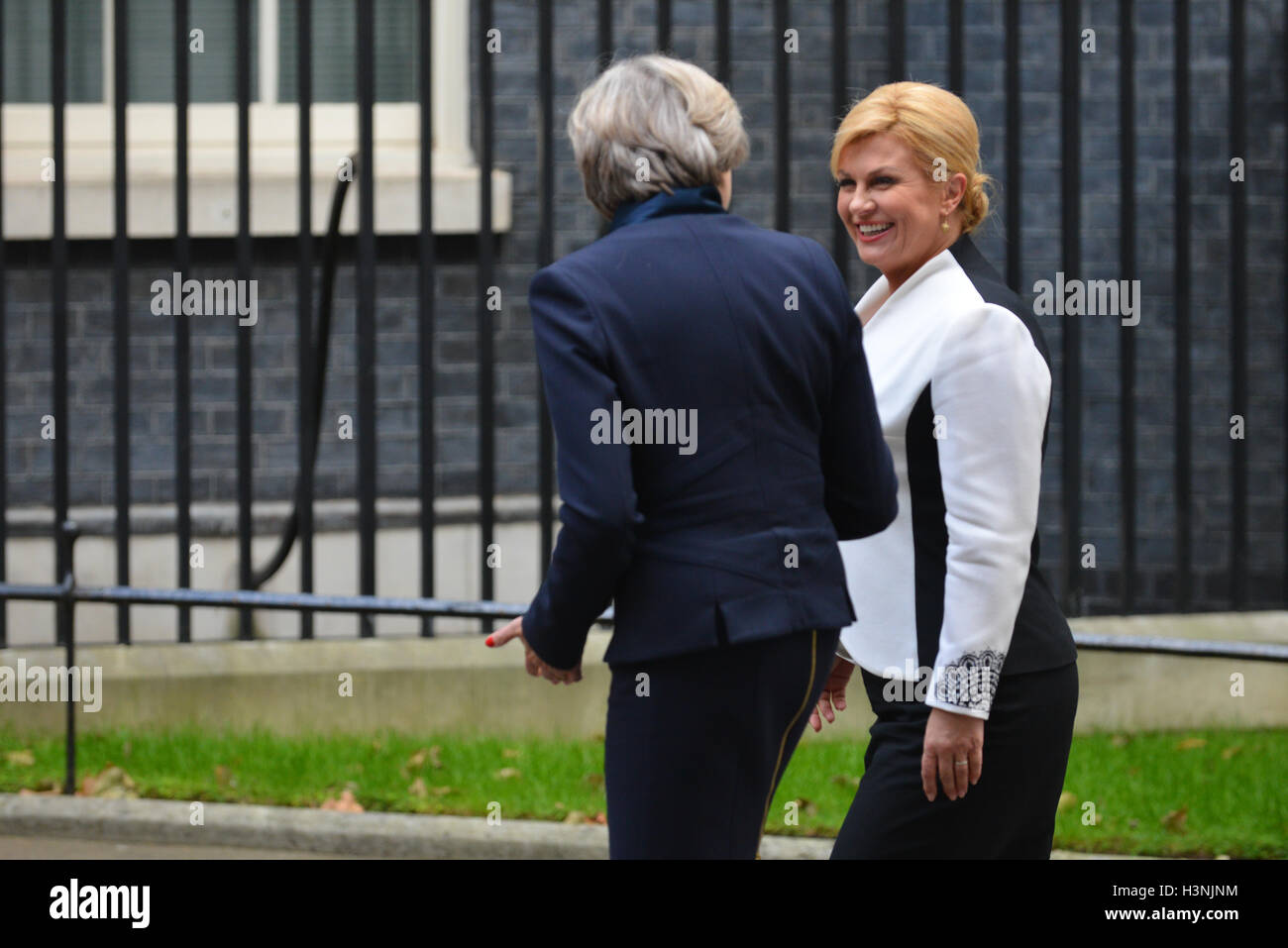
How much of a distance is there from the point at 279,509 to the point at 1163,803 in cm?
381

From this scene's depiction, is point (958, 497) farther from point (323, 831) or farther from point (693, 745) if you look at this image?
point (323, 831)

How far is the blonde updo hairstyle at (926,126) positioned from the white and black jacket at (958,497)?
146mm

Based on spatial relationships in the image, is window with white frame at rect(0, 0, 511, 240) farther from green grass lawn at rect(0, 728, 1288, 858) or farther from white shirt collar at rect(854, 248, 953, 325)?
white shirt collar at rect(854, 248, 953, 325)

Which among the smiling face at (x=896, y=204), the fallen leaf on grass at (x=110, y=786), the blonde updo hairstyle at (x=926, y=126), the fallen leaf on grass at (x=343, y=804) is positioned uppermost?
the blonde updo hairstyle at (x=926, y=126)

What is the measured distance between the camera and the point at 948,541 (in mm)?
2645

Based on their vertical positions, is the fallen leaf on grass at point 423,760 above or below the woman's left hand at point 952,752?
below

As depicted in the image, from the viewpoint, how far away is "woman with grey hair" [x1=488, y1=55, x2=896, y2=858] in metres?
2.32

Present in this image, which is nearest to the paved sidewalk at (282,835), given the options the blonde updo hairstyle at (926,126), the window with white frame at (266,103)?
the blonde updo hairstyle at (926,126)

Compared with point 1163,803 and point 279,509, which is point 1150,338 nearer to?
point 1163,803

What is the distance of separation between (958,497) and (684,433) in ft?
1.62

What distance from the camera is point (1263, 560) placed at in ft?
23.5

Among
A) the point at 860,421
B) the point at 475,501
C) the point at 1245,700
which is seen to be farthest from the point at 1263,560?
the point at 860,421

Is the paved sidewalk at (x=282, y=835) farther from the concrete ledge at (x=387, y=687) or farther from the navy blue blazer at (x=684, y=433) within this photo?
the navy blue blazer at (x=684, y=433)

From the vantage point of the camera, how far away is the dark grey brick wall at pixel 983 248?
23.2 feet
